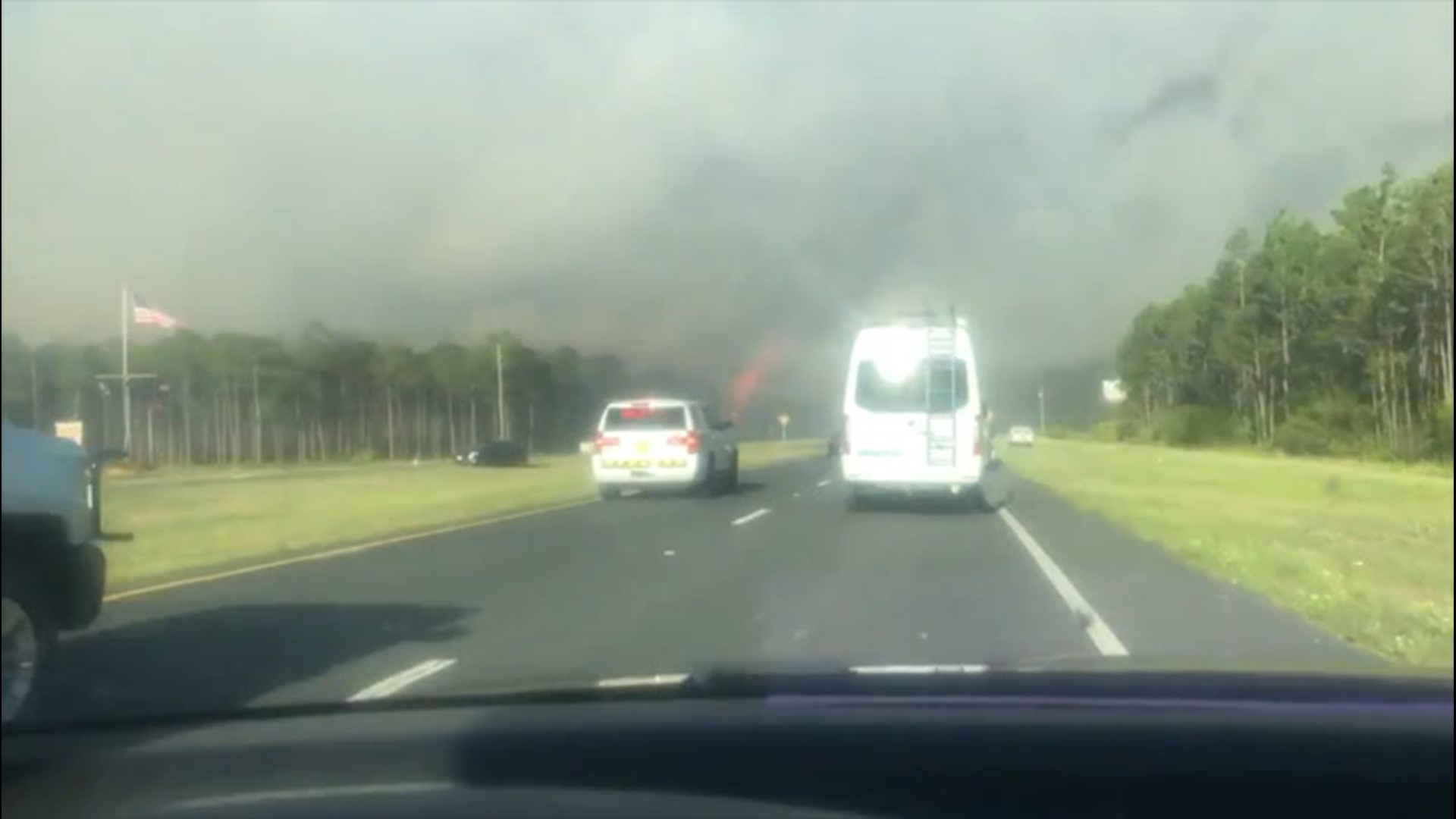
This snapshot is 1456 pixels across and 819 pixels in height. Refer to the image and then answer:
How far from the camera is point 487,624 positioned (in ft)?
29.2


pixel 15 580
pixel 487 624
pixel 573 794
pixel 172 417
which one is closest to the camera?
pixel 573 794

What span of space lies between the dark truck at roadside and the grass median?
332 millimetres

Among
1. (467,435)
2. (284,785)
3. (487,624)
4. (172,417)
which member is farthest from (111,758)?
(487,624)

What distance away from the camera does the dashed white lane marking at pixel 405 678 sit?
5.67 meters

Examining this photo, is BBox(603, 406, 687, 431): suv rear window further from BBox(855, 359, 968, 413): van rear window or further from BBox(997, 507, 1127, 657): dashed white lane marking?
BBox(997, 507, 1127, 657): dashed white lane marking

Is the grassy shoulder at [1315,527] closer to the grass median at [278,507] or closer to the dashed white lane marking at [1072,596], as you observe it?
the dashed white lane marking at [1072,596]

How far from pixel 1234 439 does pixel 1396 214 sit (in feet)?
5.45

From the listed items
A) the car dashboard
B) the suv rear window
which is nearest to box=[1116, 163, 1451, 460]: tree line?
the car dashboard

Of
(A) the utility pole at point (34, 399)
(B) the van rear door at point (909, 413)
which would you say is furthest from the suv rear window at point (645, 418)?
(A) the utility pole at point (34, 399)

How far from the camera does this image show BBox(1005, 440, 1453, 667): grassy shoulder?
5688 mm

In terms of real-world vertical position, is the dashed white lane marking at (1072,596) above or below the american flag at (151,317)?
below

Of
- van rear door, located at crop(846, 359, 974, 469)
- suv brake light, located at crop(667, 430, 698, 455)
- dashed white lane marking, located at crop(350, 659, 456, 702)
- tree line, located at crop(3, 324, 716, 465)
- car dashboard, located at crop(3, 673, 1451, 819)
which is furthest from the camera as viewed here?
suv brake light, located at crop(667, 430, 698, 455)

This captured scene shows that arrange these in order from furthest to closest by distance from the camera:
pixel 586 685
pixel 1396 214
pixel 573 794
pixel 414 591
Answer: pixel 414 591 → pixel 1396 214 → pixel 586 685 → pixel 573 794

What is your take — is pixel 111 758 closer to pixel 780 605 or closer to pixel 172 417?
pixel 172 417
